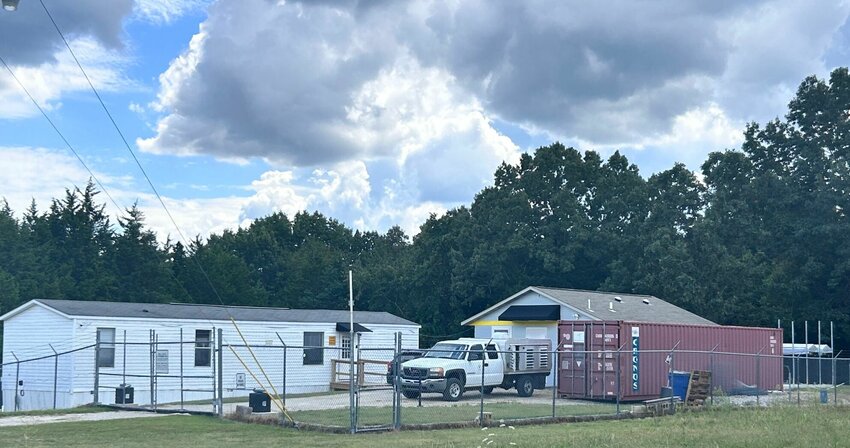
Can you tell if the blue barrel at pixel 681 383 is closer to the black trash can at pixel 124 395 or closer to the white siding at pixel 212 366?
the white siding at pixel 212 366

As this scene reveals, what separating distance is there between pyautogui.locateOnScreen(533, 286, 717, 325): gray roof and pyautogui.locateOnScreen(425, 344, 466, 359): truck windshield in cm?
853

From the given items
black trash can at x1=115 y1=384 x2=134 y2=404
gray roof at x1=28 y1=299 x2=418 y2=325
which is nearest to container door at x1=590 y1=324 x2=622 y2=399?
gray roof at x1=28 y1=299 x2=418 y2=325

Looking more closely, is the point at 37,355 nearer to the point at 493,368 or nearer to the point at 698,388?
the point at 493,368

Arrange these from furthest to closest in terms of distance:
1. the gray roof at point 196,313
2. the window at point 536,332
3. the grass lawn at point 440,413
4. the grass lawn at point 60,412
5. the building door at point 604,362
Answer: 1. the window at point 536,332
2. the gray roof at point 196,313
3. the building door at point 604,362
4. the grass lawn at point 60,412
5. the grass lawn at point 440,413

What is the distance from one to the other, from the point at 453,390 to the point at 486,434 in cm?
1091

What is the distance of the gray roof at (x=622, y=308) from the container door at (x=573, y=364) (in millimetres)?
5007

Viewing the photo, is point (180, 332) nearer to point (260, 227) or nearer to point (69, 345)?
point (69, 345)

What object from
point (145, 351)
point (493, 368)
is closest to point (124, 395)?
point (145, 351)

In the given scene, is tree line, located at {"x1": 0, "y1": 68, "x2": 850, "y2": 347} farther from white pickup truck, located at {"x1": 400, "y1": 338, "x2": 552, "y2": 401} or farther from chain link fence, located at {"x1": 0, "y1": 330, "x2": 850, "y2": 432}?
white pickup truck, located at {"x1": 400, "y1": 338, "x2": 552, "y2": 401}

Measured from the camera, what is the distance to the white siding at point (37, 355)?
110ft

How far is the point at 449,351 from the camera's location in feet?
104

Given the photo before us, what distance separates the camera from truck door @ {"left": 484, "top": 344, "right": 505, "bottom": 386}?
31.8 metres

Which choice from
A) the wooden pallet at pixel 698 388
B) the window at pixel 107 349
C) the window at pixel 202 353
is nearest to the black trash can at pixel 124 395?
the window at pixel 107 349

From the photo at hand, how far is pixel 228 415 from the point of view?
23266mm
